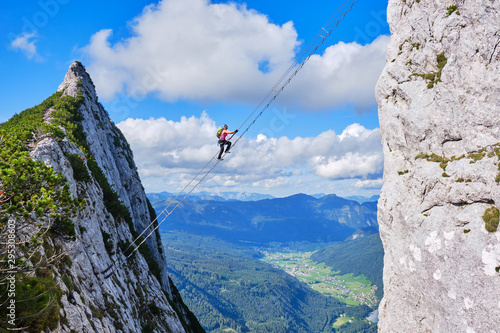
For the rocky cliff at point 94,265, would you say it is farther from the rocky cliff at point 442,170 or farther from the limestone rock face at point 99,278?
the rocky cliff at point 442,170

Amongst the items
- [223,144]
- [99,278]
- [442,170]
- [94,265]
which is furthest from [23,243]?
[442,170]

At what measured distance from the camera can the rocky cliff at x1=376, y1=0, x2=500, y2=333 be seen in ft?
79.0

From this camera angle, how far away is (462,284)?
79.9ft

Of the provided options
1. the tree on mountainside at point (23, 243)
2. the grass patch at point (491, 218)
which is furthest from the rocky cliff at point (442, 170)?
the tree on mountainside at point (23, 243)

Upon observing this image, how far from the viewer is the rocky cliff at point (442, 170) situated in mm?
24078

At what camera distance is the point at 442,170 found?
29.1 metres

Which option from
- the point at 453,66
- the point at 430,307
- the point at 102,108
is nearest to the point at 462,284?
the point at 430,307

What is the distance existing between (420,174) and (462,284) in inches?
487

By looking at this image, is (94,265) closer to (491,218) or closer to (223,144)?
(223,144)

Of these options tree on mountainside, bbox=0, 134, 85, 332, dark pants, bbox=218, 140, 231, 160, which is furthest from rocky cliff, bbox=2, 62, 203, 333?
dark pants, bbox=218, 140, 231, 160

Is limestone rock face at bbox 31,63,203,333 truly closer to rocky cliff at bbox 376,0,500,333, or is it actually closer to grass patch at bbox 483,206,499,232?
rocky cliff at bbox 376,0,500,333

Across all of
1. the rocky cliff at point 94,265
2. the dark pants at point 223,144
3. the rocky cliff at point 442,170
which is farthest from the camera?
the dark pants at point 223,144

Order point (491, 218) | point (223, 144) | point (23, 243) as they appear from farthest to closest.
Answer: point (223, 144) < point (491, 218) < point (23, 243)

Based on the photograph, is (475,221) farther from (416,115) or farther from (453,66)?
(453,66)
